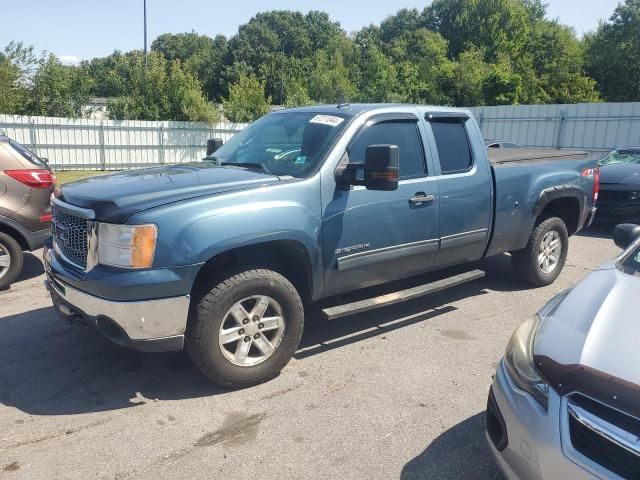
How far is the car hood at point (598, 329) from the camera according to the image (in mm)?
2135

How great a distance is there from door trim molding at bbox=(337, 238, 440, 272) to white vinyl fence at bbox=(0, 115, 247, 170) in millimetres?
17803

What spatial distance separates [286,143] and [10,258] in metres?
3.65

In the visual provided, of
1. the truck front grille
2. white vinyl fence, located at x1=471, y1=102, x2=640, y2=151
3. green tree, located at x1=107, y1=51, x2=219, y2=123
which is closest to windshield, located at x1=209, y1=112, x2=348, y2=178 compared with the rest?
the truck front grille

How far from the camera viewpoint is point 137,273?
316cm

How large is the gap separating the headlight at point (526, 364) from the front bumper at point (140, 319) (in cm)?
192

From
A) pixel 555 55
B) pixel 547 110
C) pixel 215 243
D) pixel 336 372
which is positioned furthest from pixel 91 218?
pixel 555 55

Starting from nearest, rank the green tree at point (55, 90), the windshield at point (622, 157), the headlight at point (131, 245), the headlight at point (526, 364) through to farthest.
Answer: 1. the headlight at point (526, 364)
2. the headlight at point (131, 245)
3. the windshield at point (622, 157)
4. the green tree at point (55, 90)

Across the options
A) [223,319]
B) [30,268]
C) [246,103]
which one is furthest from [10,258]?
[246,103]

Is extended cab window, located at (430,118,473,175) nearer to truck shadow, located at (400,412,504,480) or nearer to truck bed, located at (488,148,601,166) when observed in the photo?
truck bed, located at (488,148,601,166)

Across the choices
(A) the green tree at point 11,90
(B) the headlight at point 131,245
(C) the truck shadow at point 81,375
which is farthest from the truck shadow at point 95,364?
(A) the green tree at point 11,90

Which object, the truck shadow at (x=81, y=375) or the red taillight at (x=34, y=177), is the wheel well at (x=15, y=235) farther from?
the truck shadow at (x=81, y=375)

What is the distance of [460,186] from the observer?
479 cm

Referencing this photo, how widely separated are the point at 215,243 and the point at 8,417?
1686 millimetres

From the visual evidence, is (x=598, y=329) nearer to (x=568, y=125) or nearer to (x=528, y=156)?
(x=528, y=156)
